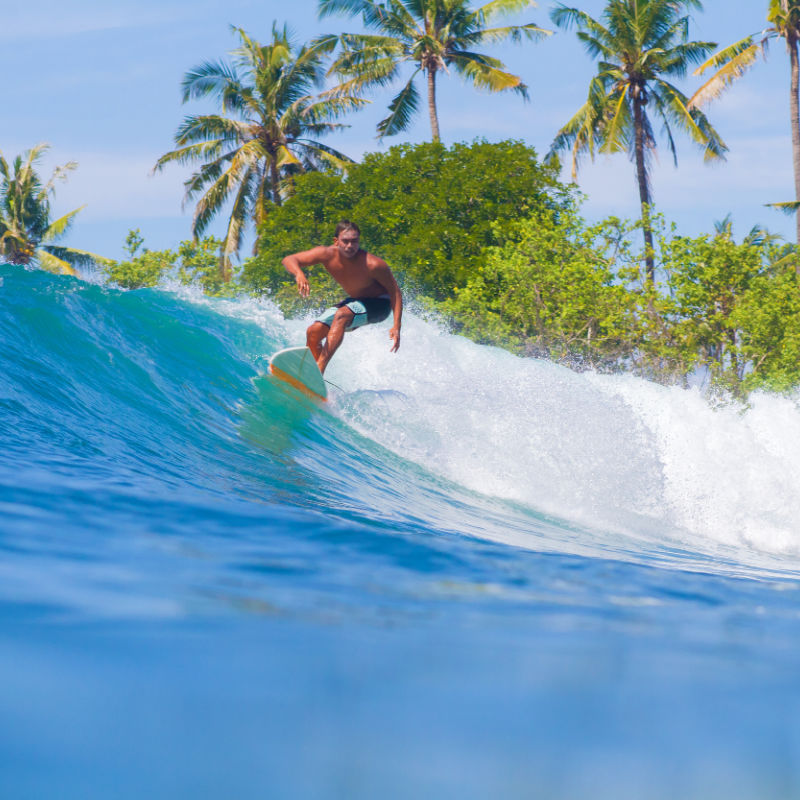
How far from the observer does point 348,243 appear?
683cm

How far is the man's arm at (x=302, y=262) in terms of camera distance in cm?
623

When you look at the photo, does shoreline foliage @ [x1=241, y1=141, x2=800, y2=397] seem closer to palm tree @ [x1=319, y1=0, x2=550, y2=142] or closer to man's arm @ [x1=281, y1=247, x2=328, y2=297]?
palm tree @ [x1=319, y1=0, x2=550, y2=142]

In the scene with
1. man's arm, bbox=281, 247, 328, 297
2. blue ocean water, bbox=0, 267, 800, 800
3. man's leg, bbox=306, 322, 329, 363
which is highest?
man's arm, bbox=281, 247, 328, 297

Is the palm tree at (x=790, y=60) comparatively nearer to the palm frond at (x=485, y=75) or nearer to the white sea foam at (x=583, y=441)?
the palm frond at (x=485, y=75)

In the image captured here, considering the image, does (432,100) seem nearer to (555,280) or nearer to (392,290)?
(555,280)

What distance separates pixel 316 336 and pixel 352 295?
472 mm

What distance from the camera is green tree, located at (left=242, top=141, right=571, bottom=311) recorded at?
933 inches

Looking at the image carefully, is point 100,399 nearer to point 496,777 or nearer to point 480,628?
point 480,628

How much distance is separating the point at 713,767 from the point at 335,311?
6.00 metres

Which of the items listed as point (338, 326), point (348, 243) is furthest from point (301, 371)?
point (348, 243)

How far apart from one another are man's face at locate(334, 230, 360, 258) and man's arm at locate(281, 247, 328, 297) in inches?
5.7

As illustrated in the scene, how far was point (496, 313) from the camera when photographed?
2212 centimetres

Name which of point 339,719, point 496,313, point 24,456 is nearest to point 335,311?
point 24,456

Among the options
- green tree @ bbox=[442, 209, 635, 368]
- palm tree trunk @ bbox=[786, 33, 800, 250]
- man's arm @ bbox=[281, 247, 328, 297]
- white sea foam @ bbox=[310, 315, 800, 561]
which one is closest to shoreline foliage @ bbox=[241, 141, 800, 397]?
green tree @ bbox=[442, 209, 635, 368]
